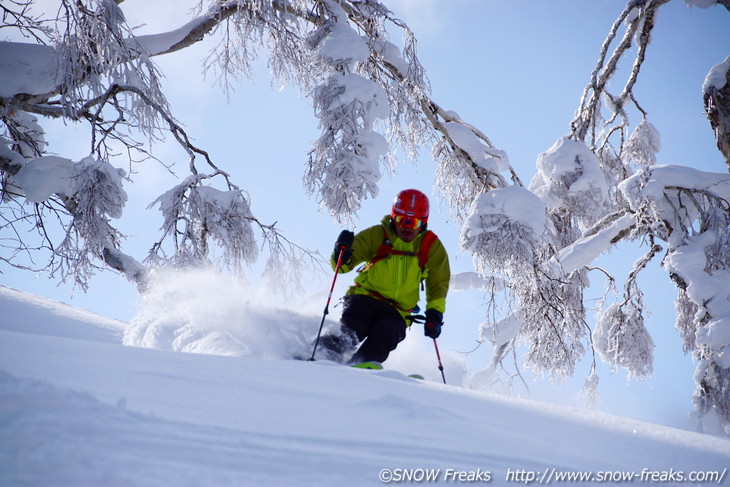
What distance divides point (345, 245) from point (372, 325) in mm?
802

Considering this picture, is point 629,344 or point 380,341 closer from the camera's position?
point 380,341

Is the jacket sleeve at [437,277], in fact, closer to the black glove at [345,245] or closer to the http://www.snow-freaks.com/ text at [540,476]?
the black glove at [345,245]

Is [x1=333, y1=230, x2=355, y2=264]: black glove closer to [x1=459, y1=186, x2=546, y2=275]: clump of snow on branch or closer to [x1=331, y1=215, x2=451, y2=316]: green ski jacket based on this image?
[x1=331, y1=215, x2=451, y2=316]: green ski jacket

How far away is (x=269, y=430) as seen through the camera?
139cm

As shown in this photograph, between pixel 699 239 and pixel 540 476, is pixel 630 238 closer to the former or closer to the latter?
pixel 699 239

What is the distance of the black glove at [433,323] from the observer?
4539 millimetres

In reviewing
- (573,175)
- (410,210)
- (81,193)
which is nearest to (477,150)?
(573,175)

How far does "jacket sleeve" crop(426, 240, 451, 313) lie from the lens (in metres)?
4.74

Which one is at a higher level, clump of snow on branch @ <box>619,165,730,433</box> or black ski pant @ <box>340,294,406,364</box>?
clump of snow on branch @ <box>619,165,730,433</box>

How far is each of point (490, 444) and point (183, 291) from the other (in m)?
4.07

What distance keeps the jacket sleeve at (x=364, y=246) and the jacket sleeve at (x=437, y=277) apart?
0.55 meters

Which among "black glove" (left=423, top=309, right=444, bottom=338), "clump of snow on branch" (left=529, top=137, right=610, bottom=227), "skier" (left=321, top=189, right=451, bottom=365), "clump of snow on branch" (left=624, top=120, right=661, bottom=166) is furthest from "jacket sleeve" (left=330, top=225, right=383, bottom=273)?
"clump of snow on branch" (left=624, top=120, right=661, bottom=166)

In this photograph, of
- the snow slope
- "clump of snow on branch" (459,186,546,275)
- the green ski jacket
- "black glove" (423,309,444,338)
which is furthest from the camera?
"clump of snow on branch" (459,186,546,275)

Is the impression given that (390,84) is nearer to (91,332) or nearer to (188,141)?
(188,141)
